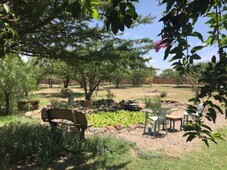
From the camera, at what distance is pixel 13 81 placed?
15.9 meters

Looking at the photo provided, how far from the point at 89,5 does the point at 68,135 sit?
6.17 m

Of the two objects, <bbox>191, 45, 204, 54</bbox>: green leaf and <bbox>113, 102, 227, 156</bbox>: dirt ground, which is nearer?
<bbox>191, 45, 204, 54</bbox>: green leaf

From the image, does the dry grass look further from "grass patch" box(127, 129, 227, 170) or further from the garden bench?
"grass patch" box(127, 129, 227, 170)

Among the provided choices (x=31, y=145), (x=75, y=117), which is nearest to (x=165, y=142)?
(x=75, y=117)

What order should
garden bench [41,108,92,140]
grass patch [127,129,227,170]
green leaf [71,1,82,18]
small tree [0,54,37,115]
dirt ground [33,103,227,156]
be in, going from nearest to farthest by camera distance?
green leaf [71,1,82,18], grass patch [127,129,227,170], dirt ground [33,103,227,156], garden bench [41,108,92,140], small tree [0,54,37,115]

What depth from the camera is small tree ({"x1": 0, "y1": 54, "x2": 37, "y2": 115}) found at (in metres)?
15.7

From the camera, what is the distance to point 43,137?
732cm

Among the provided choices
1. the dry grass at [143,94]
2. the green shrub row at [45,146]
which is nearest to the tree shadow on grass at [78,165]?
the green shrub row at [45,146]

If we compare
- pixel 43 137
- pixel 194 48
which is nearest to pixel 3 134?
pixel 43 137

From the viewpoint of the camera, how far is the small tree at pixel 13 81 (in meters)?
15.7

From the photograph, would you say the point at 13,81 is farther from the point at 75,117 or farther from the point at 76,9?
the point at 76,9

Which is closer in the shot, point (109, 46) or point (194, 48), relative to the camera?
point (194, 48)

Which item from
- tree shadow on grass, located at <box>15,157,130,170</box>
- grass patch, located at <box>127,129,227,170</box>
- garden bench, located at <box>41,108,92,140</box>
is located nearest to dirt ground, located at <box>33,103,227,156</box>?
grass patch, located at <box>127,129,227,170</box>

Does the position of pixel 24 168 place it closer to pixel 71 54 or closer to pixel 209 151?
pixel 71 54
